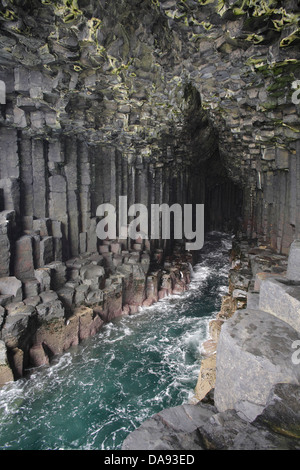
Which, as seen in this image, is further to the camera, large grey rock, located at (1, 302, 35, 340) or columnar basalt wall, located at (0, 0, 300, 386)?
large grey rock, located at (1, 302, 35, 340)

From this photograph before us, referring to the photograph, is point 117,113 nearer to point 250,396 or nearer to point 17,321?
point 17,321

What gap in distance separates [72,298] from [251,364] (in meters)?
9.46

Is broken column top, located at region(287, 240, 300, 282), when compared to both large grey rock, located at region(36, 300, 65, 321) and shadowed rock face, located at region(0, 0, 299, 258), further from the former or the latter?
large grey rock, located at region(36, 300, 65, 321)

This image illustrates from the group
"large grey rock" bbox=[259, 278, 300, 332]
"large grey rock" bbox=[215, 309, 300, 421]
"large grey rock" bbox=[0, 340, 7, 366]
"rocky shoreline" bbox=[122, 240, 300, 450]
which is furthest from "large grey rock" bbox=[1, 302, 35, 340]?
"large grey rock" bbox=[259, 278, 300, 332]

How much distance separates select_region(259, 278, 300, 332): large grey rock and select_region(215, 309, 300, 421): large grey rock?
0.21 meters

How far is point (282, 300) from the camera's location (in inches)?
223

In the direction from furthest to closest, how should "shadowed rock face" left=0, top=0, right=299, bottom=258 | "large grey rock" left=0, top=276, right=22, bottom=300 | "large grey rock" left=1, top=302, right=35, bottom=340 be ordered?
"large grey rock" left=0, top=276, right=22, bottom=300 < "large grey rock" left=1, top=302, right=35, bottom=340 < "shadowed rock face" left=0, top=0, right=299, bottom=258

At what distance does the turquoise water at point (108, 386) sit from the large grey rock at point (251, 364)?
434 cm

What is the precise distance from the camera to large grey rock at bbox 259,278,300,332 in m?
5.36

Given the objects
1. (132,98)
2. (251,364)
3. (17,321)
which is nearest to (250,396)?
(251,364)

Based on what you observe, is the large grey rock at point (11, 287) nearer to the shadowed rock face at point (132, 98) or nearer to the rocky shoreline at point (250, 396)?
the shadowed rock face at point (132, 98)

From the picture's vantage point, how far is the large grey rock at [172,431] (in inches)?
151

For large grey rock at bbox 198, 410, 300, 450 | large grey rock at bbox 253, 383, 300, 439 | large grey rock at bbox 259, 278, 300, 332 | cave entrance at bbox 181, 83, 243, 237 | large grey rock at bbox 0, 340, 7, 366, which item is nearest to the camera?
large grey rock at bbox 198, 410, 300, 450

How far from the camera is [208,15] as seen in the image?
747 centimetres
